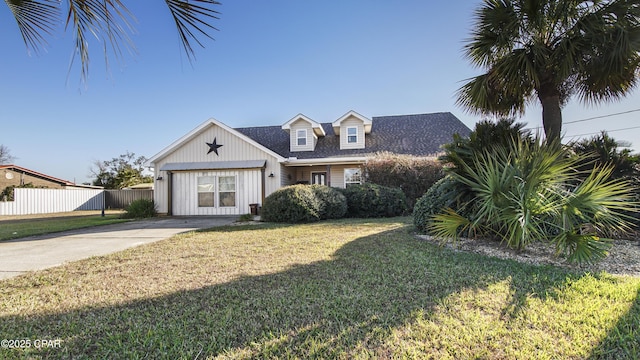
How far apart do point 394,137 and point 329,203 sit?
29.0 ft

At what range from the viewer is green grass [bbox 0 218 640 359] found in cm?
206

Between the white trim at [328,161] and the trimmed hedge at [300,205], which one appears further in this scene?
the white trim at [328,161]

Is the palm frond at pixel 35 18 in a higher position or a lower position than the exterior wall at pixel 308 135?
lower

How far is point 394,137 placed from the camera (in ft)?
57.2

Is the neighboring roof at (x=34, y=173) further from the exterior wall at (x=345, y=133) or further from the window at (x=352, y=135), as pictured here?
the window at (x=352, y=135)

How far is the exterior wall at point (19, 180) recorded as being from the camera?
61.3 feet

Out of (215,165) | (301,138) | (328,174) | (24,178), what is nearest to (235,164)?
(215,165)

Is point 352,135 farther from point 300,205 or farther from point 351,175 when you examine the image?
point 300,205

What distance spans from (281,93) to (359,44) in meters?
6.59

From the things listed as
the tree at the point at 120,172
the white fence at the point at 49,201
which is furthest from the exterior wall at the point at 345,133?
the white fence at the point at 49,201

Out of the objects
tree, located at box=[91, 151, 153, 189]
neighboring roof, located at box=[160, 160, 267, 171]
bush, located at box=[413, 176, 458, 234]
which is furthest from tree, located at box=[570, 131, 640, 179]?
tree, located at box=[91, 151, 153, 189]

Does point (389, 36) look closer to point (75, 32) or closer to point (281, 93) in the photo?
point (281, 93)

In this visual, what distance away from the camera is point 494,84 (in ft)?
23.4

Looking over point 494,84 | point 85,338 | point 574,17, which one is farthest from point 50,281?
point 574,17
